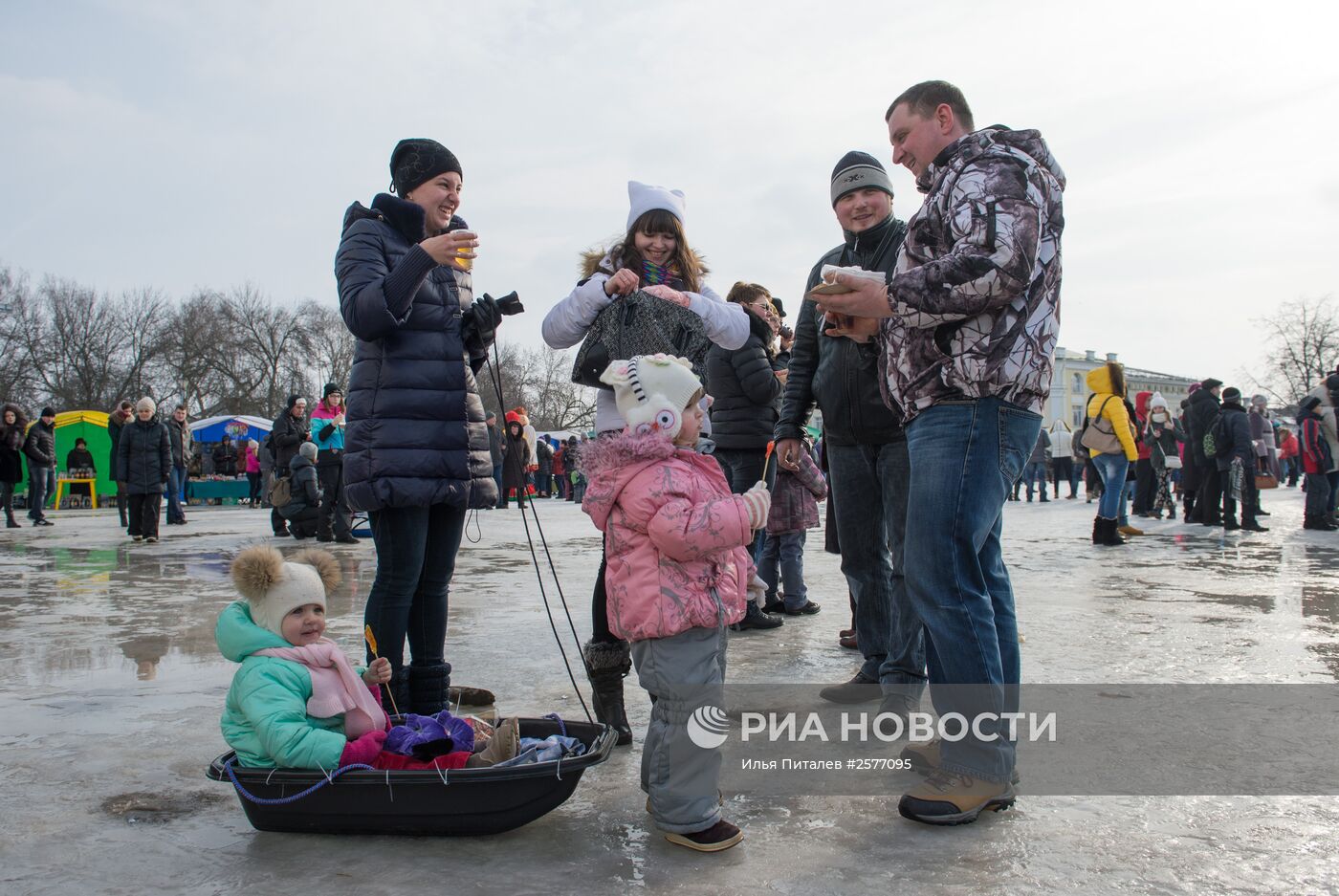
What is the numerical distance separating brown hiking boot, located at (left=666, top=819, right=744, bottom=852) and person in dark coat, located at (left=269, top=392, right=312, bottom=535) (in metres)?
10.4

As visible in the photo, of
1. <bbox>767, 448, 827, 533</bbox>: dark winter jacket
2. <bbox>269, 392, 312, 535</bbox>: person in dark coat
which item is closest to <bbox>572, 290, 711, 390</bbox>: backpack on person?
<bbox>767, 448, 827, 533</bbox>: dark winter jacket

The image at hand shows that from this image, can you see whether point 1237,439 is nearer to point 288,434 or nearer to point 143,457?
point 288,434

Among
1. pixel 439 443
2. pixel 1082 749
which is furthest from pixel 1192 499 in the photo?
pixel 439 443

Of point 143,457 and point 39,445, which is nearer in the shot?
point 143,457

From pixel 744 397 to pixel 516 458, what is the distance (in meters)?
2.85

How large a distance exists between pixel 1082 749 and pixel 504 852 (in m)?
1.84

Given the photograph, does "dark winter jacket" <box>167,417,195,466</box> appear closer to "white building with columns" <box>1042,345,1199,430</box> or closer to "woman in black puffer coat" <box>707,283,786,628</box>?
"woman in black puffer coat" <box>707,283,786,628</box>

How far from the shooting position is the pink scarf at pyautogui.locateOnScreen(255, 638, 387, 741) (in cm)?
270

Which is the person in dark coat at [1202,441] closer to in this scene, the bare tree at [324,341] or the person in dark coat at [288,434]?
the person in dark coat at [288,434]

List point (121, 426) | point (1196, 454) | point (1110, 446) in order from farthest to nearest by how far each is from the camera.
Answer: point (121, 426)
point (1196, 454)
point (1110, 446)

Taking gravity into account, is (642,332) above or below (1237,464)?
above

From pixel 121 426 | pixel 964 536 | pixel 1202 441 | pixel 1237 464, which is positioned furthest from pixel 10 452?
pixel 1237 464

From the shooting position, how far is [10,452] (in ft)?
48.8

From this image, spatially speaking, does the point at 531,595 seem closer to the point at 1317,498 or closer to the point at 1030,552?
the point at 1030,552
